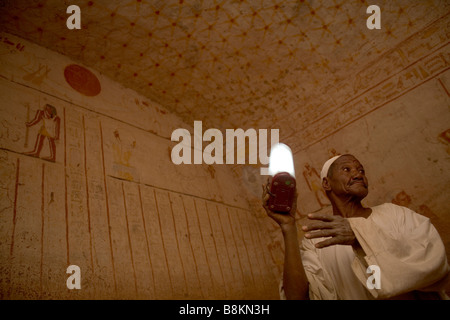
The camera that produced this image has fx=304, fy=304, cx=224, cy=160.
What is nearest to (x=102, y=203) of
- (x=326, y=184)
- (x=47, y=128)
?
(x=47, y=128)

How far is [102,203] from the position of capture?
3.10 metres

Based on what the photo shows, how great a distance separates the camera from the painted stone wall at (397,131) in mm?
3539

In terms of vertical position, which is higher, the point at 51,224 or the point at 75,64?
the point at 75,64

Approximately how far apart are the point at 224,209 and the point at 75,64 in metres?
2.82

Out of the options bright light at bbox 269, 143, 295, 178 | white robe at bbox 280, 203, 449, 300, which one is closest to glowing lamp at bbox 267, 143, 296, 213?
bright light at bbox 269, 143, 295, 178

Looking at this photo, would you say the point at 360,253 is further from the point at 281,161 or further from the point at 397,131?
the point at 397,131
